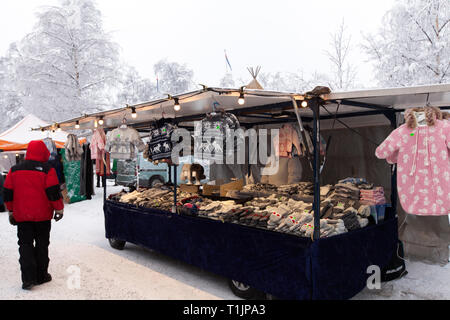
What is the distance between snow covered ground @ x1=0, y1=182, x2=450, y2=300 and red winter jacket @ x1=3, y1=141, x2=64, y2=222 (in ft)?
3.65

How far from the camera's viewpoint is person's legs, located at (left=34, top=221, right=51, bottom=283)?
4898 mm

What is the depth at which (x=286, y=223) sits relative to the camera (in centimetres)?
411

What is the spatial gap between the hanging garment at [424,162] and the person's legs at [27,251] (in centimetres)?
494

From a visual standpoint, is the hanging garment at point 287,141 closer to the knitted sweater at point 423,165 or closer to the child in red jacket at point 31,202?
the knitted sweater at point 423,165

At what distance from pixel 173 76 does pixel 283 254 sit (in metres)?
31.6

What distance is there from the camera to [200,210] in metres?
5.19

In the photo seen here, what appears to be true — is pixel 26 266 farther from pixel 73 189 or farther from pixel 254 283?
pixel 73 189

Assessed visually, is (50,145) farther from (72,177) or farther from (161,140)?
(72,177)

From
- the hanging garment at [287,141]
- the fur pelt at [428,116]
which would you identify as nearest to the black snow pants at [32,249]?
the hanging garment at [287,141]

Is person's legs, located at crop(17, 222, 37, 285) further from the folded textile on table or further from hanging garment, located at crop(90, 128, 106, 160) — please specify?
the folded textile on table

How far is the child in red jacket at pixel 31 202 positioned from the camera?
15.6 ft

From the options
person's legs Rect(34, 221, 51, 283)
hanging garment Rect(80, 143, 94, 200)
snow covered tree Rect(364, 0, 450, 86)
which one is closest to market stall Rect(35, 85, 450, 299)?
person's legs Rect(34, 221, 51, 283)

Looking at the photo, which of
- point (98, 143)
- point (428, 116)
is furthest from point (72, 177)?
point (428, 116)

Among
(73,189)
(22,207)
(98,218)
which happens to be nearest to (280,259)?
(22,207)
